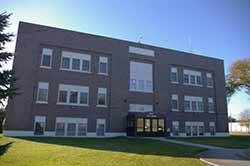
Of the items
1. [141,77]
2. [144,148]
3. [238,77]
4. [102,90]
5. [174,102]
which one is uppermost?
[238,77]

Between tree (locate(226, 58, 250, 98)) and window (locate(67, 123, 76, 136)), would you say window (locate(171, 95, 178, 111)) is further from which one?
tree (locate(226, 58, 250, 98))

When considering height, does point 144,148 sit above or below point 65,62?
below

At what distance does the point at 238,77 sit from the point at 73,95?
3087cm

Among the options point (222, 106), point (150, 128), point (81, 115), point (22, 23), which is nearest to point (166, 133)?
point (150, 128)

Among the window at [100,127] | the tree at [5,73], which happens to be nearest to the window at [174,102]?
the window at [100,127]

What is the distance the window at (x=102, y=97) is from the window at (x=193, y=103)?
42.0 ft

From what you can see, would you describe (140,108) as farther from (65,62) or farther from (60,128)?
(65,62)

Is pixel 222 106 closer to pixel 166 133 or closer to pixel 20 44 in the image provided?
pixel 166 133

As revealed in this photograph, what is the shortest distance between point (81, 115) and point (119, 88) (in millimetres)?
5991

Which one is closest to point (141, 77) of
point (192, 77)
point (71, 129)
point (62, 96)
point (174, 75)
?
point (174, 75)

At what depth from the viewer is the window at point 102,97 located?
2831cm

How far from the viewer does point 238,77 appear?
42.0 m

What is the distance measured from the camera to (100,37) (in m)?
29.7

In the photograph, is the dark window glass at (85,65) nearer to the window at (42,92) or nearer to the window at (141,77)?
the window at (42,92)
